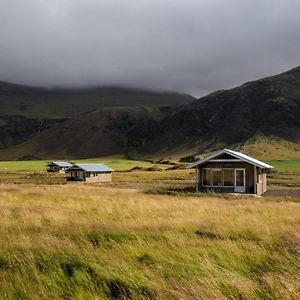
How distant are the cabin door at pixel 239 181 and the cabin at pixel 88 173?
45845 mm

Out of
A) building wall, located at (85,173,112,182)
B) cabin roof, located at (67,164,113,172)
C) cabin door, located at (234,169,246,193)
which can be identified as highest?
cabin door, located at (234,169,246,193)

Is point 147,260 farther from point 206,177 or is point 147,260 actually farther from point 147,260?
point 206,177

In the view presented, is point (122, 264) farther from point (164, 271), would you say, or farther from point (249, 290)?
point (249, 290)

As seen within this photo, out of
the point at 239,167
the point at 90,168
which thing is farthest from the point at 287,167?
the point at 239,167

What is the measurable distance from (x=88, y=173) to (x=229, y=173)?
4712 centimetres

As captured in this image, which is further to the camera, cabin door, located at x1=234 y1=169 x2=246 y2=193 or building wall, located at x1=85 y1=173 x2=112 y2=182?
building wall, located at x1=85 y1=173 x2=112 y2=182

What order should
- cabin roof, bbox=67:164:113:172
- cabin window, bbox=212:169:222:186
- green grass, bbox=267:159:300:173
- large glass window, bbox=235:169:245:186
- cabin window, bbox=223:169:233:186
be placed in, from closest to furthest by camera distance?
large glass window, bbox=235:169:245:186 < cabin window, bbox=223:169:233:186 < cabin window, bbox=212:169:222:186 < cabin roof, bbox=67:164:113:172 < green grass, bbox=267:159:300:173

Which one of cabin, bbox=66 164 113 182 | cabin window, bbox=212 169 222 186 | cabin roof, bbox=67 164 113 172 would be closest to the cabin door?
cabin window, bbox=212 169 222 186

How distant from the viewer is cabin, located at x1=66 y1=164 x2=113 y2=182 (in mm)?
88150

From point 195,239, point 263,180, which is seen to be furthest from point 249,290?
point 263,180

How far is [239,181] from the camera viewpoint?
4656 cm

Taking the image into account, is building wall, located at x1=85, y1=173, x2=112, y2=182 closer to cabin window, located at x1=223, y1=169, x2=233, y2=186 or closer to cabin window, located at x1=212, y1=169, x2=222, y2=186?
cabin window, located at x1=212, y1=169, x2=222, y2=186

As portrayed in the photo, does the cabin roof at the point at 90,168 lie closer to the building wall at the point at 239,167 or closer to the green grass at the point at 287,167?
the green grass at the point at 287,167

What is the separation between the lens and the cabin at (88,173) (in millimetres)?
88150
